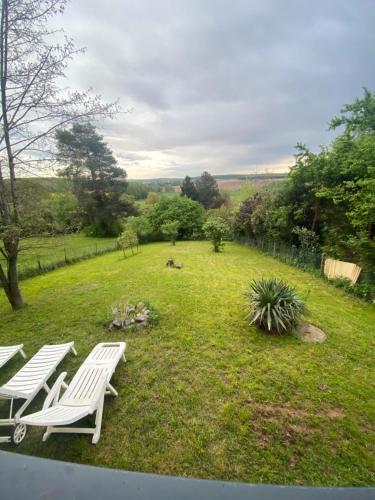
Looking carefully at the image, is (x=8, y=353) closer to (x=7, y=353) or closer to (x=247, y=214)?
(x=7, y=353)

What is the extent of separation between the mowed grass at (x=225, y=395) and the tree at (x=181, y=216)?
20323 mm

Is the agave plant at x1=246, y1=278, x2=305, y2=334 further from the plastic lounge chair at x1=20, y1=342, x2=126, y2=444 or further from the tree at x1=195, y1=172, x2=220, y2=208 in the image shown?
the tree at x1=195, y1=172, x2=220, y2=208

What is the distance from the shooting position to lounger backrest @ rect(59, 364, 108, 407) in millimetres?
2609

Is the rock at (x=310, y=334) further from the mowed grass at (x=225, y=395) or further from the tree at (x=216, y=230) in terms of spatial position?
the tree at (x=216, y=230)

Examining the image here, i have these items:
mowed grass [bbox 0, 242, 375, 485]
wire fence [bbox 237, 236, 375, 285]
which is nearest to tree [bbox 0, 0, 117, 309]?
mowed grass [bbox 0, 242, 375, 485]

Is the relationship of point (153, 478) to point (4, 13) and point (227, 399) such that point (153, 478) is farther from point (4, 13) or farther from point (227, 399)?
point (4, 13)

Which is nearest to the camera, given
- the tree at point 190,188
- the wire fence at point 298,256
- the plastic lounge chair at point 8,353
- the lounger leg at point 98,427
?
the lounger leg at point 98,427

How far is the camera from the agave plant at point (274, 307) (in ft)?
15.0

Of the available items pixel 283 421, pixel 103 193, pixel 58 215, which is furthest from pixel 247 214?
pixel 103 193

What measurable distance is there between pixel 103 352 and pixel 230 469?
2.42m

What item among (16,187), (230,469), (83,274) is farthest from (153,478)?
(83,274)

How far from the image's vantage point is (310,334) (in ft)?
14.9

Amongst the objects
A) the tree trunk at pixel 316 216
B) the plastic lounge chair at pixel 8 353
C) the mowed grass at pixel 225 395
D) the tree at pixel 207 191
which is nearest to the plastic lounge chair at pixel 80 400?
the mowed grass at pixel 225 395

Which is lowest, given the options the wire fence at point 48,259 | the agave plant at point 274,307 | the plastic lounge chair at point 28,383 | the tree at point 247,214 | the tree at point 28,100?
the wire fence at point 48,259
